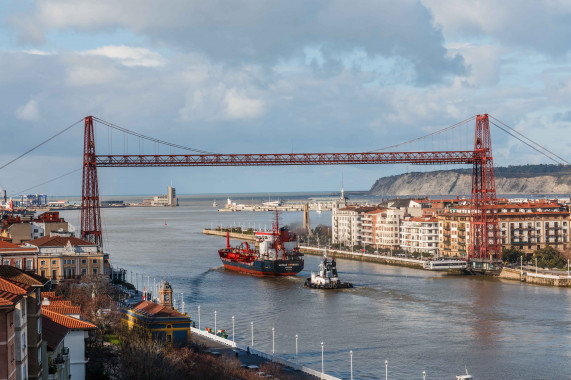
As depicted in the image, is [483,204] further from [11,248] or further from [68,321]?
[68,321]

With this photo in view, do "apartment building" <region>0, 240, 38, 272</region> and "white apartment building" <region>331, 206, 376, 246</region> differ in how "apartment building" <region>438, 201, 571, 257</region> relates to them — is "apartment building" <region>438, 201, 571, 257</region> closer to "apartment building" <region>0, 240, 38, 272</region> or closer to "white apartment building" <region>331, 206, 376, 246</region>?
"white apartment building" <region>331, 206, 376, 246</region>

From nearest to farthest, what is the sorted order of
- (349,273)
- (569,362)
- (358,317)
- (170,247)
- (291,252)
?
(569,362), (358,317), (349,273), (291,252), (170,247)

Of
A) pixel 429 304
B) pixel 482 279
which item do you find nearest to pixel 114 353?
pixel 429 304

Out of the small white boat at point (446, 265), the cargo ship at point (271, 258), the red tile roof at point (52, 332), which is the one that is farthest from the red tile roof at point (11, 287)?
the small white boat at point (446, 265)

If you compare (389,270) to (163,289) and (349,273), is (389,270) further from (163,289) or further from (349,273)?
(163,289)

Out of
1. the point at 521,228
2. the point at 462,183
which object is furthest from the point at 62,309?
the point at 462,183

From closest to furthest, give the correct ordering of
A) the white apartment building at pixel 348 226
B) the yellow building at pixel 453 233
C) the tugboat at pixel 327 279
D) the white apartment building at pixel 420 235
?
the tugboat at pixel 327 279
the yellow building at pixel 453 233
the white apartment building at pixel 420 235
the white apartment building at pixel 348 226

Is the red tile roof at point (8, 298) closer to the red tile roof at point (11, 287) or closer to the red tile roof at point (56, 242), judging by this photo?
the red tile roof at point (11, 287)
